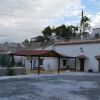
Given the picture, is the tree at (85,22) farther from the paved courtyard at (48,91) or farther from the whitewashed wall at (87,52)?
the paved courtyard at (48,91)

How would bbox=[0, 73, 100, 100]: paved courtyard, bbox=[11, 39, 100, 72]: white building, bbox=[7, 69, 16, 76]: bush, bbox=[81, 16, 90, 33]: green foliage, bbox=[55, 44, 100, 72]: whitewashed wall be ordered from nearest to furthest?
bbox=[0, 73, 100, 100]: paved courtyard, bbox=[7, 69, 16, 76]: bush, bbox=[55, 44, 100, 72]: whitewashed wall, bbox=[11, 39, 100, 72]: white building, bbox=[81, 16, 90, 33]: green foliage

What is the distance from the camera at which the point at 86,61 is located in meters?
53.2

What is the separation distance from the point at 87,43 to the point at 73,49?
3.27 m

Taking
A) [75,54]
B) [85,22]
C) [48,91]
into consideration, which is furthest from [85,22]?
[48,91]

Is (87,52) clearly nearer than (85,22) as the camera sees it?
Yes

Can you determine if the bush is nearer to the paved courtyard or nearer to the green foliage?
the paved courtyard

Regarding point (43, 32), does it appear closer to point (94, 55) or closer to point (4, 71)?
point (94, 55)

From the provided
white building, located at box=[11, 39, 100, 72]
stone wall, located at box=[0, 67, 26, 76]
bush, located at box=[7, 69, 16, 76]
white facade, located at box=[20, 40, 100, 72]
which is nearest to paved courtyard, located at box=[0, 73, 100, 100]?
stone wall, located at box=[0, 67, 26, 76]

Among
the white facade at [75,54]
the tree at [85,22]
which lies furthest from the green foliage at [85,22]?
the white facade at [75,54]

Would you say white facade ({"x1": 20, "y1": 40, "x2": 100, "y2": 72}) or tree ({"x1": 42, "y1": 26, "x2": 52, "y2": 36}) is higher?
tree ({"x1": 42, "y1": 26, "x2": 52, "y2": 36})

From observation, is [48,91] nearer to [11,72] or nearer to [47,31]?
[11,72]

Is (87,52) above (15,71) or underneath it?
above

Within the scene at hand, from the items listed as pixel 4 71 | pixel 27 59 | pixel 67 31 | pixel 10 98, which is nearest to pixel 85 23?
pixel 67 31

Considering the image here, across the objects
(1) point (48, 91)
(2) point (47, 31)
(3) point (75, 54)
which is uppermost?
(2) point (47, 31)
